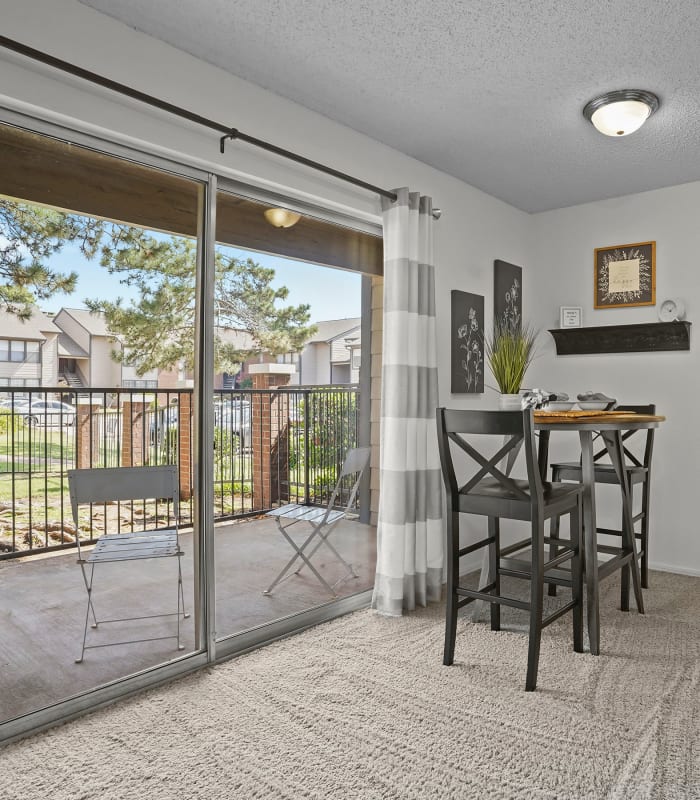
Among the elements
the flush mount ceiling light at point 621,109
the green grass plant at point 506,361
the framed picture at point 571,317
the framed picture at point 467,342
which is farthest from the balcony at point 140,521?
the framed picture at point 571,317

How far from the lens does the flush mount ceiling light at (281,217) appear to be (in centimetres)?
301

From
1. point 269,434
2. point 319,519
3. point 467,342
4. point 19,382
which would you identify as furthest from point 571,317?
point 19,382

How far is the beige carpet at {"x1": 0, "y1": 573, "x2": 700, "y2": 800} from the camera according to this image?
1.88m

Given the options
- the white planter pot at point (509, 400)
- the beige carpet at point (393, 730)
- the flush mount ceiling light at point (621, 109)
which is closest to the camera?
the beige carpet at point (393, 730)

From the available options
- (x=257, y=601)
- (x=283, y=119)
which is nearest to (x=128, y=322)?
(x=283, y=119)

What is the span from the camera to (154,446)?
2.61 metres

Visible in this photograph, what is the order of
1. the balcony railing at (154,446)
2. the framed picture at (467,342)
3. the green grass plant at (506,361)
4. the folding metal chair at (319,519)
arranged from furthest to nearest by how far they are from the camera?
1. the framed picture at (467,342)
2. the green grass plant at (506,361)
3. the folding metal chair at (319,519)
4. the balcony railing at (154,446)

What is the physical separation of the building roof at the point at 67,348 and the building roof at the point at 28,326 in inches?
1.3

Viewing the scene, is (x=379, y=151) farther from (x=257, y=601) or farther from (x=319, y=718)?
(x=319, y=718)

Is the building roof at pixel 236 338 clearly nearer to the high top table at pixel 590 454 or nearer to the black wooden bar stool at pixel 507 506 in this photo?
the black wooden bar stool at pixel 507 506

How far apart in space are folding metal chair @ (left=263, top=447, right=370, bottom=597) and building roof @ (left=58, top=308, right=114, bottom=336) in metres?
1.16

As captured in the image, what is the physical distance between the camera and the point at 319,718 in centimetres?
226

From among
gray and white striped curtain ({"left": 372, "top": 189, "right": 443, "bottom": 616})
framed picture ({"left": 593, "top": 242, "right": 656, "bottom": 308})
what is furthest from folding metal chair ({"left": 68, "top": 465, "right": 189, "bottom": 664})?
framed picture ({"left": 593, "top": 242, "right": 656, "bottom": 308})

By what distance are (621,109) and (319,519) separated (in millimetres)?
2404
